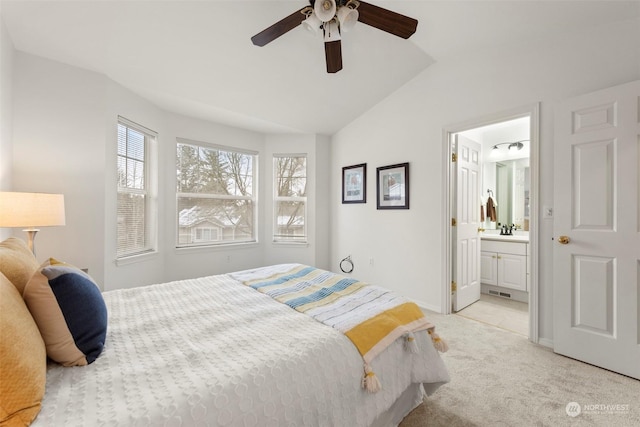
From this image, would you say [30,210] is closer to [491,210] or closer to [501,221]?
[491,210]

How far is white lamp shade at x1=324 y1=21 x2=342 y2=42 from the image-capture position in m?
1.95

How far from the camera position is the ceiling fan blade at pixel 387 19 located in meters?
1.75

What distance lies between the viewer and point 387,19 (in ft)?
5.93

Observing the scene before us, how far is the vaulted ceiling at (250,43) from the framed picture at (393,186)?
1002 mm

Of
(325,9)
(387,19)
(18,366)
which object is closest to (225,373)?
(18,366)

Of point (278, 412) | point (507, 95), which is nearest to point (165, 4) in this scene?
point (278, 412)

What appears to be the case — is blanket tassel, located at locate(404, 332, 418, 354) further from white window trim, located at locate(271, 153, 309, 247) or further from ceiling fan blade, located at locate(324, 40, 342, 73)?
white window trim, located at locate(271, 153, 309, 247)

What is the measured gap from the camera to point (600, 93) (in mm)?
2008

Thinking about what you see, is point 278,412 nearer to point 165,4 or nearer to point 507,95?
point 165,4

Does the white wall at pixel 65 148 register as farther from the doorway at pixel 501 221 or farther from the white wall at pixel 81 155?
the doorway at pixel 501 221

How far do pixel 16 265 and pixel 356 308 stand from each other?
5.03 feet

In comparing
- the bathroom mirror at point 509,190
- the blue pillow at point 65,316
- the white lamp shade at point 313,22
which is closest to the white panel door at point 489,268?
the bathroom mirror at point 509,190

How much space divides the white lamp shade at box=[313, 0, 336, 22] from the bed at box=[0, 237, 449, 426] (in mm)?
1826

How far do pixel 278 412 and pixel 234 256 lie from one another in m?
3.49
